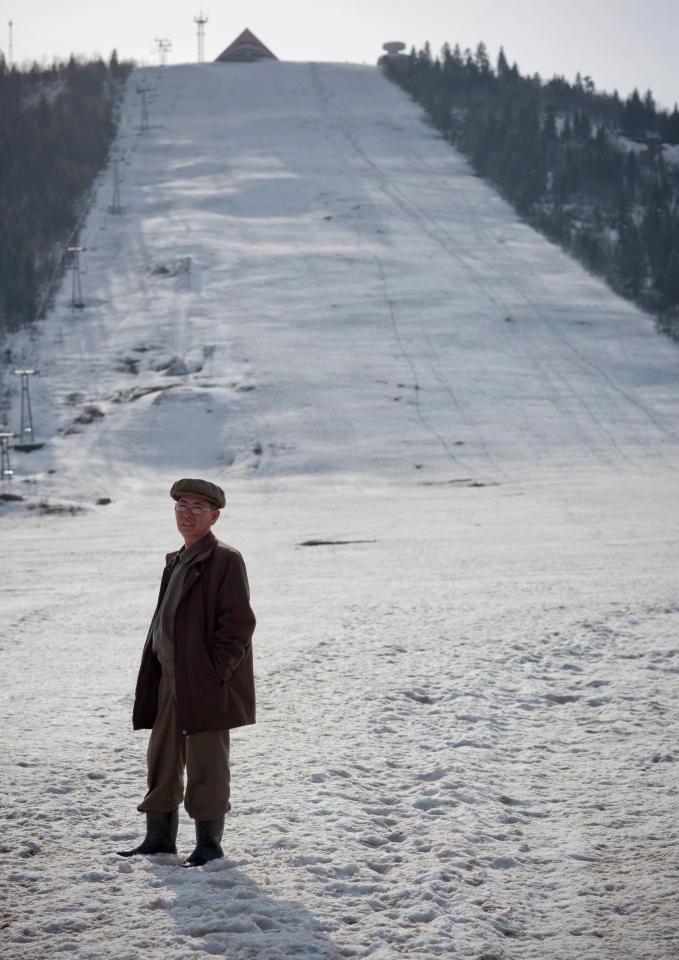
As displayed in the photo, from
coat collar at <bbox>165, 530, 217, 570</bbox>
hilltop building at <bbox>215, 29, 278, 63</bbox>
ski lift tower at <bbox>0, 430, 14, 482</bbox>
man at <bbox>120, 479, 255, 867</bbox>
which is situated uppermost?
hilltop building at <bbox>215, 29, 278, 63</bbox>

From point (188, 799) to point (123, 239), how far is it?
38.4 m

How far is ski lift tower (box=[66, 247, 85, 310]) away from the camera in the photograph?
34219 millimetres

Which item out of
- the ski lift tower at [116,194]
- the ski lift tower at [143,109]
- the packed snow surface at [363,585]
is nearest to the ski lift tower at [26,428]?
the packed snow surface at [363,585]

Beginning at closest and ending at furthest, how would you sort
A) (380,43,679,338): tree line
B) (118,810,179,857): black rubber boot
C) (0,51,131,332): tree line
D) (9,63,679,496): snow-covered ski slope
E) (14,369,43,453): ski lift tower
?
1. (118,810,179,857): black rubber boot
2. (14,369,43,453): ski lift tower
3. (9,63,679,496): snow-covered ski slope
4. (0,51,131,332): tree line
5. (380,43,679,338): tree line

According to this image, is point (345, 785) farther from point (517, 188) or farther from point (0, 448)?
point (517, 188)

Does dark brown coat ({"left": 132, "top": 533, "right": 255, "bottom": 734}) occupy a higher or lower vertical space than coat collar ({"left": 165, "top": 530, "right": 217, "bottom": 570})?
lower

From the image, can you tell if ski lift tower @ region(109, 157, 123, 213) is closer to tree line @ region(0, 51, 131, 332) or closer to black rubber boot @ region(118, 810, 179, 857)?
tree line @ region(0, 51, 131, 332)

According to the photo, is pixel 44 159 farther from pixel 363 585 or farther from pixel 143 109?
pixel 363 585

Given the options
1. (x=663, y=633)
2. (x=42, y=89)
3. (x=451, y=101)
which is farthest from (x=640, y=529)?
(x=42, y=89)

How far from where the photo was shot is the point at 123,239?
133ft

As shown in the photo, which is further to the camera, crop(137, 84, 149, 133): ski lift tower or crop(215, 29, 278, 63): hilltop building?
crop(215, 29, 278, 63): hilltop building

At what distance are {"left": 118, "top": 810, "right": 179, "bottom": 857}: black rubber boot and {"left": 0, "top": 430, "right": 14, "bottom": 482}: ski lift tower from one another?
17.7 m

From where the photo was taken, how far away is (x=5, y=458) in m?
23.2

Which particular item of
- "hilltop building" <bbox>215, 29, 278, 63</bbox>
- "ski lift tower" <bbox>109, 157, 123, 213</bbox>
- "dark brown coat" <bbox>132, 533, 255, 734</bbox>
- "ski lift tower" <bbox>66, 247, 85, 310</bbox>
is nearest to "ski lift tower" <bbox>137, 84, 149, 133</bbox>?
"ski lift tower" <bbox>109, 157, 123, 213</bbox>
